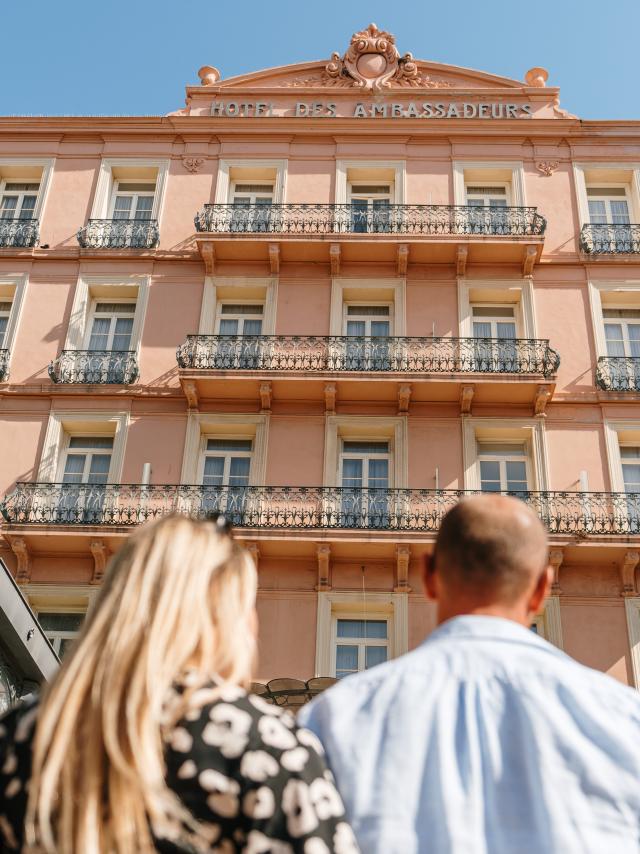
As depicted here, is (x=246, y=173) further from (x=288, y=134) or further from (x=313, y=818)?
(x=313, y=818)

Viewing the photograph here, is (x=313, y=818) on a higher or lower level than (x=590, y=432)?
lower

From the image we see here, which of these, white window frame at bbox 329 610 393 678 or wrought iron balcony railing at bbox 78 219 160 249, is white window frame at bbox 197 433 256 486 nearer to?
white window frame at bbox 329 610 393 678

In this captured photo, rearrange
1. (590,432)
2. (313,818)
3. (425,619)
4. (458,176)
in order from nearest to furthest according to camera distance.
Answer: (313,818) < (425,619) < (590,432) < (458,176)

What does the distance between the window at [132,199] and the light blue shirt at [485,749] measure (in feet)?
71.6

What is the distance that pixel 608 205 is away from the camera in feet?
76.7

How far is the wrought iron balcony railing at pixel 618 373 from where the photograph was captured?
2045 centimetres

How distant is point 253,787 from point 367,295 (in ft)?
66.1

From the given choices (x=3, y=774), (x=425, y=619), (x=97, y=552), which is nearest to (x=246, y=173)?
(x=97, y=552)

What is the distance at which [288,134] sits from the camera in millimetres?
24125

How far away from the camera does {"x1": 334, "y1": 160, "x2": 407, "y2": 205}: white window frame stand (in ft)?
76.4

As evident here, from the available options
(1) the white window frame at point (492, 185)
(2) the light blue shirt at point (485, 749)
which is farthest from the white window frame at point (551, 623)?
(2) the light blue shirt at point (485, 749)

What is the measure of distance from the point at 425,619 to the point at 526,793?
1583 cm

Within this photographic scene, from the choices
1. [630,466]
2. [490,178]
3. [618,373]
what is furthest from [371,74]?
[630,466]

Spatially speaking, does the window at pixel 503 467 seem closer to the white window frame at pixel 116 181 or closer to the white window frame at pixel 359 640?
the white window frame at pixel 359 640
